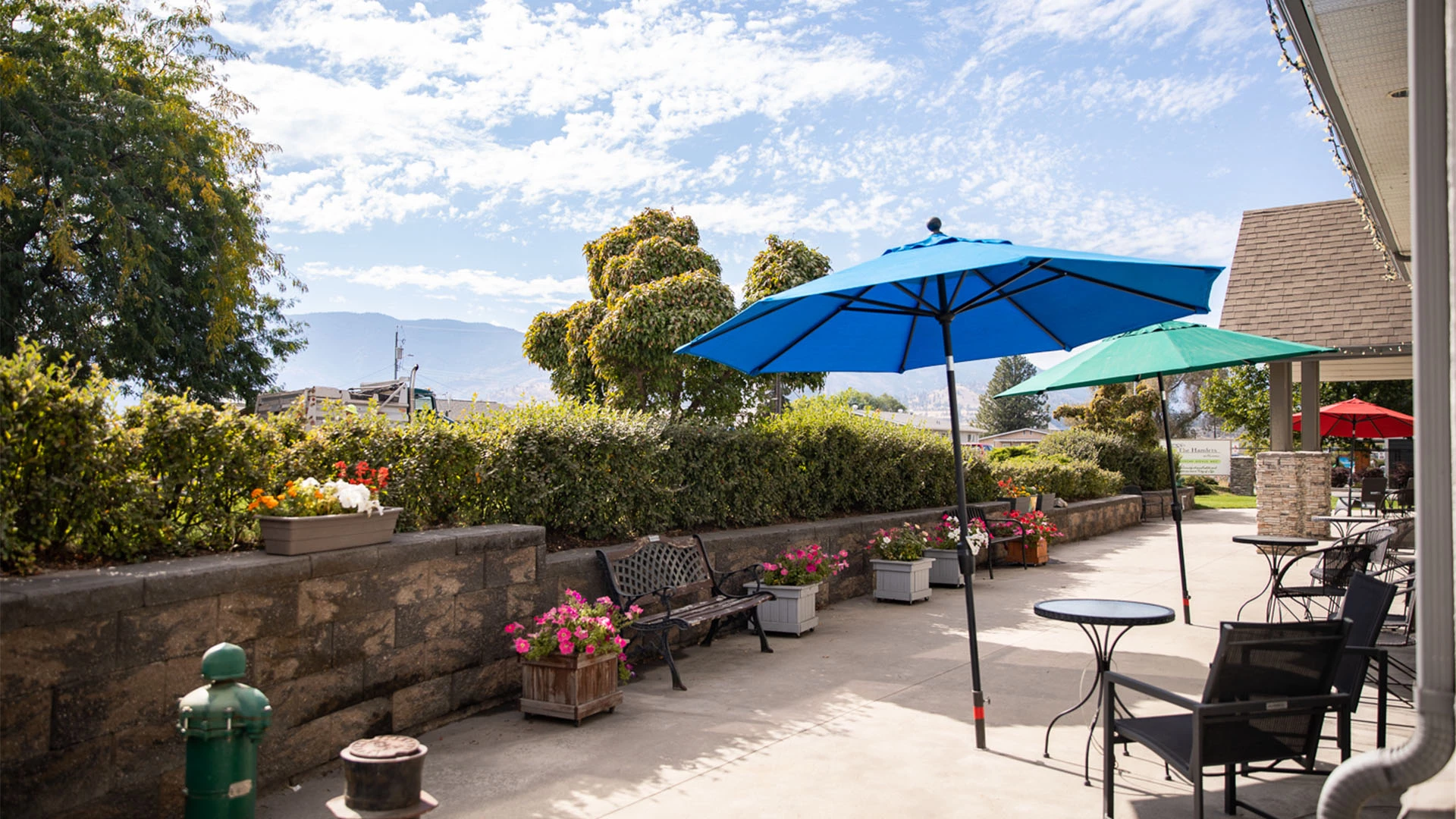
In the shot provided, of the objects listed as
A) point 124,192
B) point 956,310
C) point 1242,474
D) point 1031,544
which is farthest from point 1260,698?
point 1242,474

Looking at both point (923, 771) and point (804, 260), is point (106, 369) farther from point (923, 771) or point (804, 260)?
point (923, 771)

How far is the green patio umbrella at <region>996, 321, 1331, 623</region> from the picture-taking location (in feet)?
23.3

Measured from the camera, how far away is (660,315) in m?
10.8

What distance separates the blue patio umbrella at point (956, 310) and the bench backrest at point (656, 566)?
145cm

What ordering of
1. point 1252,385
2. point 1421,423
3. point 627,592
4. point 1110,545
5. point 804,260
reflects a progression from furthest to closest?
1. point 1252,385
2. point 1110,545
3. point 804,260
4. point 627,592
5. point 1421,423

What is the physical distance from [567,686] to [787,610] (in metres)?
2.66

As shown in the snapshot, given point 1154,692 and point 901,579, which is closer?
point 1154,692

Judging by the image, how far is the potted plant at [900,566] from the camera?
8547 mm

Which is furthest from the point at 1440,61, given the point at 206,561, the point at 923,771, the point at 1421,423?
the point at 206,561

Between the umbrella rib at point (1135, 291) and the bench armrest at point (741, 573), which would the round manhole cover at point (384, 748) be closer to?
the umbrella rib at point (1135, 291)

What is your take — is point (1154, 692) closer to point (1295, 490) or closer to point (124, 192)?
point (1295, 490)

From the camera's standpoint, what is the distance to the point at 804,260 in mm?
12023

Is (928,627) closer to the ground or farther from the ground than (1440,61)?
closer to the ground

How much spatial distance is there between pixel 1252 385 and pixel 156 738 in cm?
2775
